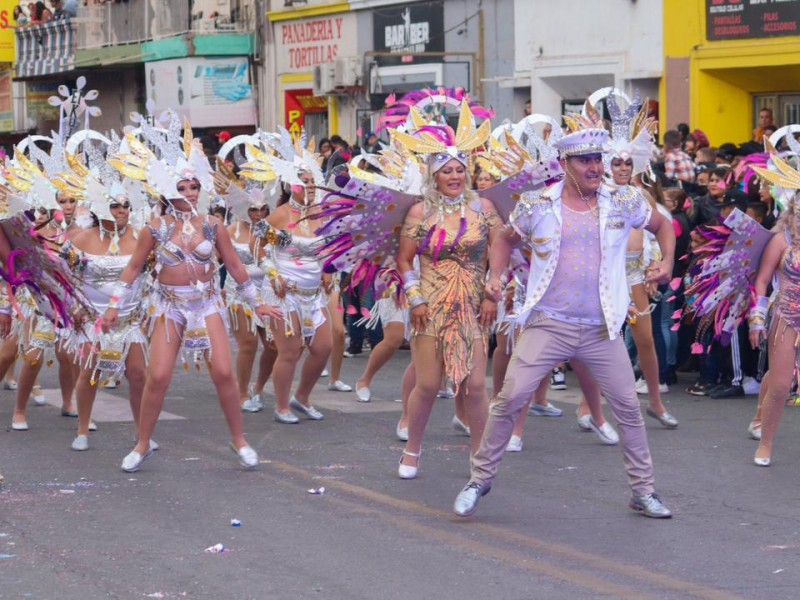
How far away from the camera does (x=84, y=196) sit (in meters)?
11.0

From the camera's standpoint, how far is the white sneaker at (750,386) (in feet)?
41.5

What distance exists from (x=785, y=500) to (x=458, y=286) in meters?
2.06

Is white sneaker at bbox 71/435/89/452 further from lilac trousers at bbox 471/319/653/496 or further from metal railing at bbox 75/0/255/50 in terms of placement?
metal railing at bbox 75/0/255/50

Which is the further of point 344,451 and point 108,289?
point 108,289

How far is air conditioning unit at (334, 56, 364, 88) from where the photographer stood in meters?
27.9

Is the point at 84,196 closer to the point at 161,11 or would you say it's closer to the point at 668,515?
the point at 668,515

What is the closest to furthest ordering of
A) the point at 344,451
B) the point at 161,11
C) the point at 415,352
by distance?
the point at 415,352 < the point at 344,451 < the point at 161,11

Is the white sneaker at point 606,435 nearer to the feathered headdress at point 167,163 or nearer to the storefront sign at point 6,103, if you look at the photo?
the feathered headdress at point 167,163

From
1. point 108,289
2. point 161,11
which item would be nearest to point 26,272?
point 108,289

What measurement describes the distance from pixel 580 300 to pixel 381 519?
56.8 inches

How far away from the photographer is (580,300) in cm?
777

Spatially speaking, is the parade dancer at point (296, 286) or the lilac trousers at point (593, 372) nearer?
the lilac trousers at point (593, 372)

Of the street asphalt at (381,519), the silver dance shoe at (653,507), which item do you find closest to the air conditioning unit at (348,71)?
the street asphalt at (381,519)

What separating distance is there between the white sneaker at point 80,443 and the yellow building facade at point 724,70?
41.9 feet
